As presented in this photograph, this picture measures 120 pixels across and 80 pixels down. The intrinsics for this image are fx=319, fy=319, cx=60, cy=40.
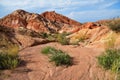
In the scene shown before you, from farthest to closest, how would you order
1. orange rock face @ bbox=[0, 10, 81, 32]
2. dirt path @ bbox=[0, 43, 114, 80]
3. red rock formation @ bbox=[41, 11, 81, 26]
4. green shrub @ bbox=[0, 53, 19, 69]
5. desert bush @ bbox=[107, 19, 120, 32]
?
red rock formation @ bbox=[41, 11, 81, 26]
orange rock face @ bbox=[0, 10, 81, 32]
desert bush @ bbox=[107, 19, 120, 32]
green shrub @ bbox=[0, 53, 19, 69]
dirt path @ bbox=[0, 43, 114, 80]

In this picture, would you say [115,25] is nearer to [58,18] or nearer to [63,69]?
[63,69]

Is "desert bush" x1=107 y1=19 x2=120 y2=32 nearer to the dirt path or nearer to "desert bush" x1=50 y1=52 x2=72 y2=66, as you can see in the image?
the dirt path

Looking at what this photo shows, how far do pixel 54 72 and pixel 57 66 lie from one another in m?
0.48

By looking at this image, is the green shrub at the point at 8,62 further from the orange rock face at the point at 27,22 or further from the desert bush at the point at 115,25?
the orange rock face at the point at 27,22

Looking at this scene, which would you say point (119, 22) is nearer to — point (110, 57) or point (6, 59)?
point (110, 57)

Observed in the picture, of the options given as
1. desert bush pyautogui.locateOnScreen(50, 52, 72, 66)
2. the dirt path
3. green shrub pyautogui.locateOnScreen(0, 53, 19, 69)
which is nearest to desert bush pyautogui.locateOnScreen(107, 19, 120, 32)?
the dirt path

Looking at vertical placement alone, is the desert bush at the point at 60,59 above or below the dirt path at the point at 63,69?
above

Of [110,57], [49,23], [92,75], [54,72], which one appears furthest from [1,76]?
[49,23]

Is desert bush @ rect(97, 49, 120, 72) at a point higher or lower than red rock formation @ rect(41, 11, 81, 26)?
lower

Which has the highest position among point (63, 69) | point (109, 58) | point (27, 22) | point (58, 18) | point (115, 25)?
point (58, 18)

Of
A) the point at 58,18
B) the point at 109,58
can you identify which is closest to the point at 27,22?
the point at 58,18

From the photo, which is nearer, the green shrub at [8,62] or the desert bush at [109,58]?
the green shrub at [8,62]

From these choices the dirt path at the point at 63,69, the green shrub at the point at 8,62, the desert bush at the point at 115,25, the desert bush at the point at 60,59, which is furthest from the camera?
the desert bush at the point at 115,25

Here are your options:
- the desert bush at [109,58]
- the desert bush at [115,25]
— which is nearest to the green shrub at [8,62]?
the desert bush at [109,58]
